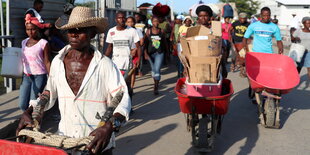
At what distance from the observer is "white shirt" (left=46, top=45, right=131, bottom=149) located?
2797mm

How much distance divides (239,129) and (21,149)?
4669mm

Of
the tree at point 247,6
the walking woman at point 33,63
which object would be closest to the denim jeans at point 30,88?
the walking woman at point 33,63

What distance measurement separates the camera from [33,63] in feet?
18.4

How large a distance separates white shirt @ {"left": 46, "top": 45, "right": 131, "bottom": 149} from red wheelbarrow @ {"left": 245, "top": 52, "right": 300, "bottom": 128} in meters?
3.60

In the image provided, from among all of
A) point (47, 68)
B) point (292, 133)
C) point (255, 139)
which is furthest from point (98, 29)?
point (292, 133)

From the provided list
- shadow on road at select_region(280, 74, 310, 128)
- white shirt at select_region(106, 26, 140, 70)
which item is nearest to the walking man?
white shirt at select_region(106, 26, 140, 70)

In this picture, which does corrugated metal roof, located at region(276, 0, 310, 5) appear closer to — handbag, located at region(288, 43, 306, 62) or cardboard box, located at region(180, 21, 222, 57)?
handbag, located at region(288, 43, 306, 62)

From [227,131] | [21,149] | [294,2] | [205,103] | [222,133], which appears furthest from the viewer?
[294,2]

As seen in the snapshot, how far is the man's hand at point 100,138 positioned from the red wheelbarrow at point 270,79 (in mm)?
3955

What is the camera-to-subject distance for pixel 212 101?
473 cm

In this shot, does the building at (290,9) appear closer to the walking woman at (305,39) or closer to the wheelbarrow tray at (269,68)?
the walking woman at (305,39)

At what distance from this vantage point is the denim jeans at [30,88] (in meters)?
5.74

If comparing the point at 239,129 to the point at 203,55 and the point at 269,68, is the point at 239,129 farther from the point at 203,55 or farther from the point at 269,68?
the point at 203,55

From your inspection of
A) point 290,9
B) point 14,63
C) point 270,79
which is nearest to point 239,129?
point 270,79
